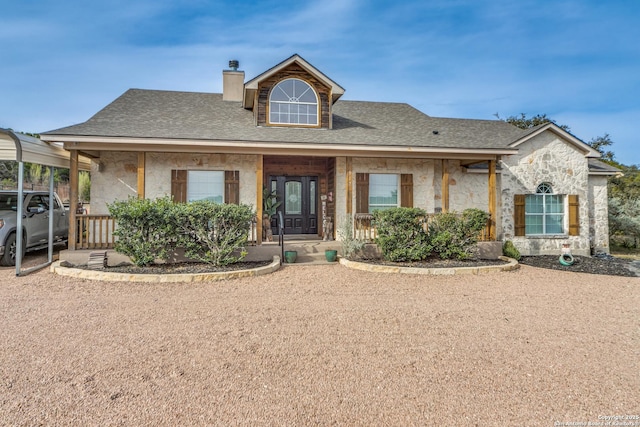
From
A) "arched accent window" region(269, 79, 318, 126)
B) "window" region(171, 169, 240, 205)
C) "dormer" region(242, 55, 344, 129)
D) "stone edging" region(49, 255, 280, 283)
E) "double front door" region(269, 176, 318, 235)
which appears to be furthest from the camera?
"double front door" region(269, 176, 318, 235)

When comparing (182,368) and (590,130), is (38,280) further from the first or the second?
(590,130)

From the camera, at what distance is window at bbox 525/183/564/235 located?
1060cm

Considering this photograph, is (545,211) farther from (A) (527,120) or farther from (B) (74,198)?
(A) (527,120)

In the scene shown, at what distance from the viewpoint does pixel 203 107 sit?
1107cm

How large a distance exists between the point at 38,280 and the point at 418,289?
707 centimetres

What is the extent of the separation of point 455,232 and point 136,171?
8.62 meters

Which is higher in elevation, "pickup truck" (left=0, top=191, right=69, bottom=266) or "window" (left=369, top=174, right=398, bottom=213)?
"window" (left=369, top=174, right=398, bottom=213)

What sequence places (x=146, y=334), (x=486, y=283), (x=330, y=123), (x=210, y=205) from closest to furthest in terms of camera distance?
1. (x=146, y=334)
2. (x=486, y=283)
3. (x=210, y=205)
4. (x=330, y=123)

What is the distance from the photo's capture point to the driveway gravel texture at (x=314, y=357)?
237 cm

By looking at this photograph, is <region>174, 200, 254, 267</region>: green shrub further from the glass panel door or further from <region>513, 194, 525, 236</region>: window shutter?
<region>513, 194, 525, 236</region>: window shutter

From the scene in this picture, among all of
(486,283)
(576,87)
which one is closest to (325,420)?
(486,283)

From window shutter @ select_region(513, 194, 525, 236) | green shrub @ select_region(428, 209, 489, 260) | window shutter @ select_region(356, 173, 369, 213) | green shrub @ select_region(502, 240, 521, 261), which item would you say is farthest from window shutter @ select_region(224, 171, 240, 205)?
window shutter @ select_region(513, 194, 525, 236)

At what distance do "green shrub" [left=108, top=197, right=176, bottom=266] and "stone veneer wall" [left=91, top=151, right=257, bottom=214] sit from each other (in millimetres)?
2324

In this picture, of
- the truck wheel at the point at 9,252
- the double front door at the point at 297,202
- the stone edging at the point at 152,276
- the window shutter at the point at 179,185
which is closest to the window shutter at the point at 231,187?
the window shutter at the point at 179,185
